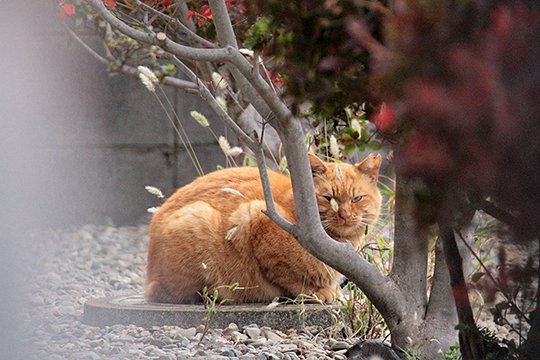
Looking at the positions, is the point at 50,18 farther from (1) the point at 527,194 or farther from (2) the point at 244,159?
(1) the point at 527,194

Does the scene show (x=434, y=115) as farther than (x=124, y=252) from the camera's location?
No

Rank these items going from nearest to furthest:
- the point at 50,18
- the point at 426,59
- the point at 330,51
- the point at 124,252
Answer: the point at 426,59 → the point at 330,51 → the point at 124,252 → the point at 50,18

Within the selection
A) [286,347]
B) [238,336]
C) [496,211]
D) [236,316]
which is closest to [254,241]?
[236,316]

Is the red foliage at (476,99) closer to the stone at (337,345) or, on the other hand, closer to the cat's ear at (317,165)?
the stone at (337,345)

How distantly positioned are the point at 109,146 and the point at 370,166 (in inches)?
174

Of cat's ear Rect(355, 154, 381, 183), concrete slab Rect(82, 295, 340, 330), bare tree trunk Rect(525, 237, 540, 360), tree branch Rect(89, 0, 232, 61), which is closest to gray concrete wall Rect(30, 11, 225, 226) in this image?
cat's ear Rect(355, 154, 381, 183)

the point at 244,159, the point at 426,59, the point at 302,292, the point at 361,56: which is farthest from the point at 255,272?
the point at 426,59

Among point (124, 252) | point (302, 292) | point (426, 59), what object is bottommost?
point (426, 59)

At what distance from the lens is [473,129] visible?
1197 millimetres

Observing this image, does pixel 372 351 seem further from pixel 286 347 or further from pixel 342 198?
pixel 342 198

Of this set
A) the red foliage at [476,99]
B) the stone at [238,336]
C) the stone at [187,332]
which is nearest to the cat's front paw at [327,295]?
the stone at [238,336]

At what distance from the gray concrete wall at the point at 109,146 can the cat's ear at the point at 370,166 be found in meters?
3.92

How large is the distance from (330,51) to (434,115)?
881 mm

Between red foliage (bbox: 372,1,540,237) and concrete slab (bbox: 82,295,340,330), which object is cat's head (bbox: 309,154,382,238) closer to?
concrete slab (bbox: 82,295,340,330)
